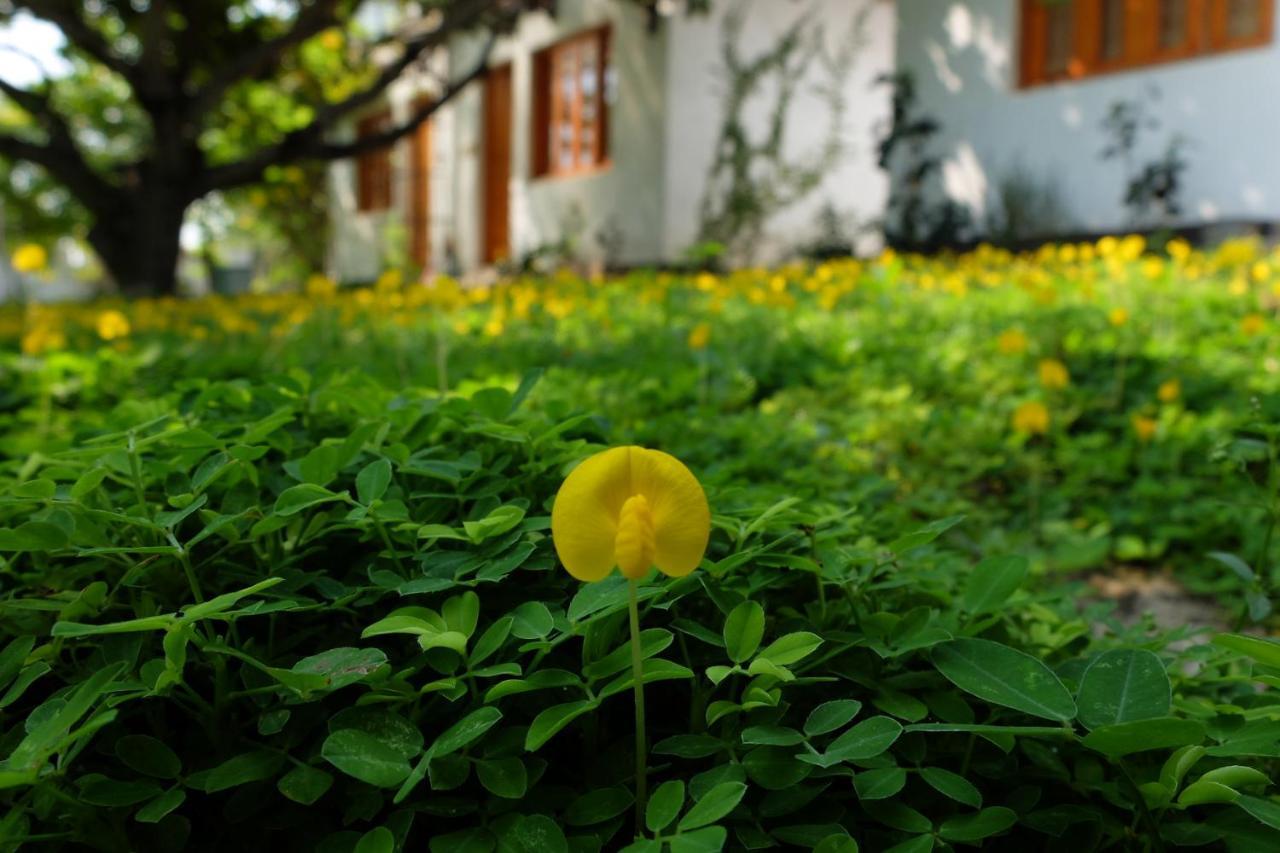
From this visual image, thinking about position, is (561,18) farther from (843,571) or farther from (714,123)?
(843,571)

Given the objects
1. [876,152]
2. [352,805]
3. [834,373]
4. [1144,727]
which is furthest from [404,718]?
[876,152]

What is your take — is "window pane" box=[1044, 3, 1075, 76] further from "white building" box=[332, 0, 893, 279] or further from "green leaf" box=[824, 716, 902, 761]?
"green leaf" box=[824, 716, 902, 761]

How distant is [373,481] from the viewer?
1.21 meters

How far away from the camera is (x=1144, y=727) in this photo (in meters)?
0.92

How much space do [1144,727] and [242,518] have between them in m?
0.92

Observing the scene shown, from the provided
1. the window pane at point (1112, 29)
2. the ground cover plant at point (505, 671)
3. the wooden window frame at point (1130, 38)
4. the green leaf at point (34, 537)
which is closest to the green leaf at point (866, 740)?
the ground cover plant at point (505, 671)

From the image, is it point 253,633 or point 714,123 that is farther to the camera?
point 714,123

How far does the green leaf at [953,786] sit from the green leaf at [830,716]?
0.30 ft

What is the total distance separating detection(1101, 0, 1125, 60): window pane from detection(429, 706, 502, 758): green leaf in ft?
36.1

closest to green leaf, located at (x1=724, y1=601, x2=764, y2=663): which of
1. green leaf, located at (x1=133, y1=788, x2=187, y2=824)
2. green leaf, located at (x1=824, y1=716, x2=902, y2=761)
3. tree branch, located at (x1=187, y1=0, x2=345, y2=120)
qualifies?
green leaf, located at (x1=824, y1=716, x2=902, y2=761)

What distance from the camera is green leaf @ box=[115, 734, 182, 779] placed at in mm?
1004

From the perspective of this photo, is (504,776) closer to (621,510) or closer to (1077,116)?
(621,510)

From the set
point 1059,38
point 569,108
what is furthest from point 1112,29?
point 569,108

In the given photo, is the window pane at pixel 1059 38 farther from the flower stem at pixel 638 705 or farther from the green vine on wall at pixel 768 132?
the flower stem at pixel 638 705
